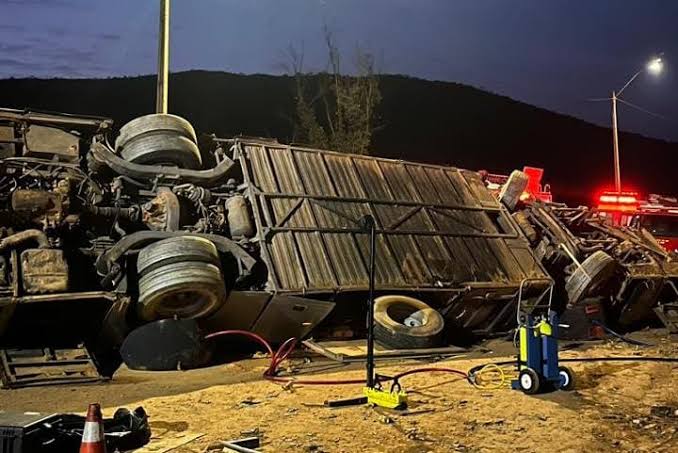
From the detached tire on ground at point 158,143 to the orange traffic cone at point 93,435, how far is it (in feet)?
24.9

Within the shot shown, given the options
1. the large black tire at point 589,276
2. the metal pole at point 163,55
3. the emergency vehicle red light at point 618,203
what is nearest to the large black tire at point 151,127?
the metal pole at point 163,55

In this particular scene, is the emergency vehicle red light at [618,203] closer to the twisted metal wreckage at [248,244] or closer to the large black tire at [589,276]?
the twisted metal wreckage at [248,244]

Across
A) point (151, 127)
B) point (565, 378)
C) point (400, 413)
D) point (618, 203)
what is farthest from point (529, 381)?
point (618, 203)

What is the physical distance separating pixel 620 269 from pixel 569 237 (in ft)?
3.79

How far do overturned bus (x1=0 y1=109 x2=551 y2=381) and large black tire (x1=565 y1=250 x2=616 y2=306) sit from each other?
0.61 meters

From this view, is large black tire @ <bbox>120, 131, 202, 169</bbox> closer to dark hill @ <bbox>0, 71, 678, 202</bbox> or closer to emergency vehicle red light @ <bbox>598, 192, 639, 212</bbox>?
emergency vehicle red light @ <bbox>598, 192, 639, 212</bbox>

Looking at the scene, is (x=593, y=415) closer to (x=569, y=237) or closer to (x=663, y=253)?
(x=569, y=237)

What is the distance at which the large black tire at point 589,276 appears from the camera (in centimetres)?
1315

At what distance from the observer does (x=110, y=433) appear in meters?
5.41

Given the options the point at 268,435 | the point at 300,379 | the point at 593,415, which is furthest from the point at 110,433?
the point at 593,415

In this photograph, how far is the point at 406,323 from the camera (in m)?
11.5

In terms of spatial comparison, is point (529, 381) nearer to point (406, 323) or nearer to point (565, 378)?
point (565, 378)

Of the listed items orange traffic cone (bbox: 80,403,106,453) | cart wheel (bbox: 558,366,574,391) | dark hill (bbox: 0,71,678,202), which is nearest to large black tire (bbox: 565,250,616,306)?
cart wheel (bbox: 558,366,574,391)

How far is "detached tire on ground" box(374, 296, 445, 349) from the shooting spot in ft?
35.0
